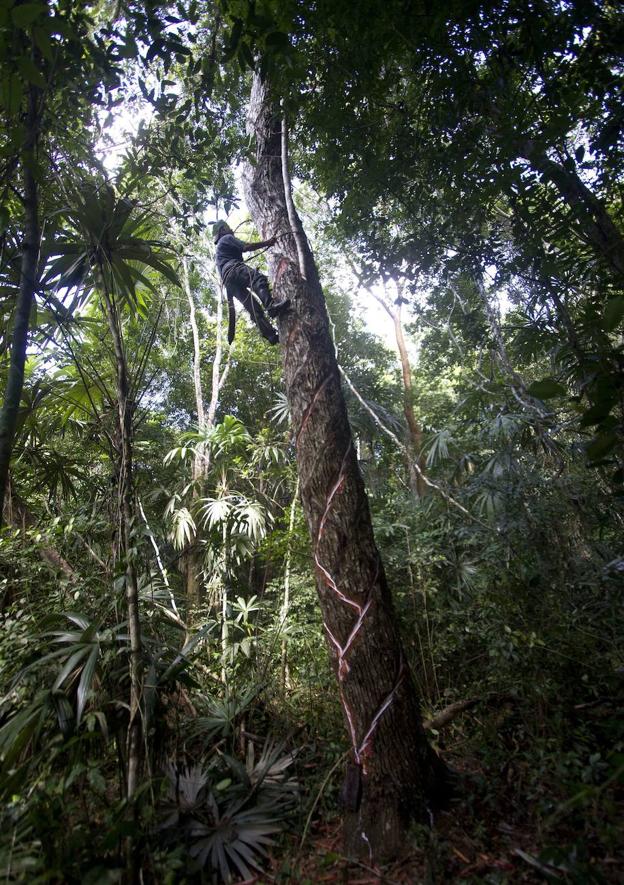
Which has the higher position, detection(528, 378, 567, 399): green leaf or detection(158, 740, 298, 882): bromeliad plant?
detection(528, 378, 567, 399): green leaf

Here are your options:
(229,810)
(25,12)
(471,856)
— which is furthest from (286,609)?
(25,12)

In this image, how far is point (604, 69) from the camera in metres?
2.16

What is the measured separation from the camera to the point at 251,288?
8.41 ft

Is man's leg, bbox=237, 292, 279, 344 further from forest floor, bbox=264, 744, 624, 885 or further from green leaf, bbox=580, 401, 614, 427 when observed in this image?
forest floor, bbox=264, 744, 624, 885

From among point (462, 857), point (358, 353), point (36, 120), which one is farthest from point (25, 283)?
point (358, 353)

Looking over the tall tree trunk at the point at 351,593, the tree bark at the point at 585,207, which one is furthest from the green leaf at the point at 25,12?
the tree bark at the point at 585,207

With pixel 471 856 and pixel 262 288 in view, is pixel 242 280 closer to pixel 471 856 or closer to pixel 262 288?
pixel 262 288

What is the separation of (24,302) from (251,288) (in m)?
1.15

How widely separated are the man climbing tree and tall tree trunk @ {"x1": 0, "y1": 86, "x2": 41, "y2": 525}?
1.01 meters

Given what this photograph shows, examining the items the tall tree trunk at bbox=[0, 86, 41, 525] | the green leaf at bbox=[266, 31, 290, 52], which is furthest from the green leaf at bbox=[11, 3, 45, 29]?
the green leaf at bbox=[266, 31, 290, 52]

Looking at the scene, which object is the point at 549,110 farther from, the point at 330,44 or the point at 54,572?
the point at 54,572

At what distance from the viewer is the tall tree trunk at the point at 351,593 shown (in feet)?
5.55

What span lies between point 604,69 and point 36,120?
8.58 ft

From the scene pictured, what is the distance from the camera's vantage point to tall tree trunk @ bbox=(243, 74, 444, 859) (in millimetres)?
1690
